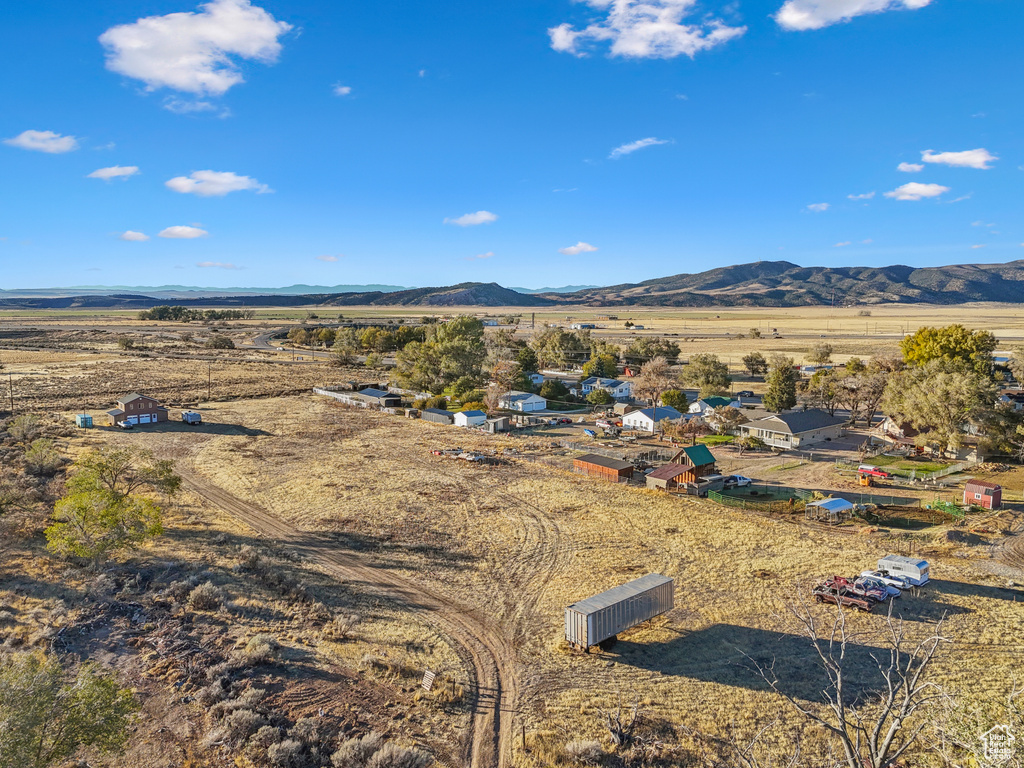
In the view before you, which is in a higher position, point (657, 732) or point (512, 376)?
point (512, 376)

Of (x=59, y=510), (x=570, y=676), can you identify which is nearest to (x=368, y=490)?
(x=59, y=510)

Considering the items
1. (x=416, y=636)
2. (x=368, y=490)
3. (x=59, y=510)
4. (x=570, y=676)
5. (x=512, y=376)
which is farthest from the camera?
(x=512, y=376)

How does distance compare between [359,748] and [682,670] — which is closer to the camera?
[359,748]

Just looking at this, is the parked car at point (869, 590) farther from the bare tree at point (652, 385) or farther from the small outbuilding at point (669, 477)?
the bare tree at point (652, 385)

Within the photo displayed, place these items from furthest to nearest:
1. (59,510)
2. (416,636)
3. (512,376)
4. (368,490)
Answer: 1. (512,376)
2. (368,490)
3. (59,510)
4. (416,636)

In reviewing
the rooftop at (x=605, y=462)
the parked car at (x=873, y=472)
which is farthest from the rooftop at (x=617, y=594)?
the parked car at (x=873, y=472)

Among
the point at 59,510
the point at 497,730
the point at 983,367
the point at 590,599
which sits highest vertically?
the point at 983,367

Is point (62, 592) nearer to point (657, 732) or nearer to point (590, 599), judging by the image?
point (590, 599)
